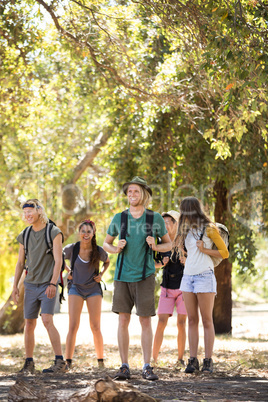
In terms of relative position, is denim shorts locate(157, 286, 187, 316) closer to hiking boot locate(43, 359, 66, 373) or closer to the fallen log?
hiking boot locate(43, 359, 66, 373)

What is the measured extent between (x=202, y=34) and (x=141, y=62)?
4754mm

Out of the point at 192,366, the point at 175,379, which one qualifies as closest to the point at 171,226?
the point at 192,366

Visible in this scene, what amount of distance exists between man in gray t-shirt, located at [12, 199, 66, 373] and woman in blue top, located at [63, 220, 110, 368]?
494mm

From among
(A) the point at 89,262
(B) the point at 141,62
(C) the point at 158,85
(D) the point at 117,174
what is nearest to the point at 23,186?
(D) the point at 117,174

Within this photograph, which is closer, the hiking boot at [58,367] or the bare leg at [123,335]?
the bare leg at [123,335]

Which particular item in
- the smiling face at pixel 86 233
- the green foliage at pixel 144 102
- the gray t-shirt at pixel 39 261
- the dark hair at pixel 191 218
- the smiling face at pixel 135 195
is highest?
the green foliage at pixel 144 102

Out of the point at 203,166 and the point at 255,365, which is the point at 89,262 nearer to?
the point at 255,365

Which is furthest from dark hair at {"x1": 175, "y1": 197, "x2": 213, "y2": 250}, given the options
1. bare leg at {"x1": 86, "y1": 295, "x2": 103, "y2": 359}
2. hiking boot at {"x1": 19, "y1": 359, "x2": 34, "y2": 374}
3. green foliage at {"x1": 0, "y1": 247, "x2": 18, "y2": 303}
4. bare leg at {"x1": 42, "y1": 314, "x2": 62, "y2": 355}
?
green foliage at {"x1": 0, "y1": 247, "x2": 18, "y2": 303}

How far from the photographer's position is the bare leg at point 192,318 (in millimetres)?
6977

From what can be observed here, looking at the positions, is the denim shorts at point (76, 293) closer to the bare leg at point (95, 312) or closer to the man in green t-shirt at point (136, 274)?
the bare leg at point (95, 312)

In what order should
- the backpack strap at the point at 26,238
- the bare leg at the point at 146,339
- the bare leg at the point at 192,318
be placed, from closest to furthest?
the bare leg at the point at 146,339 < the bare leg at the point at 192,318 < the backpack strap at the point at 26,238

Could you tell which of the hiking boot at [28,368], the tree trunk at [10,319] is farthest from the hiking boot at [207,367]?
the tree trunk at [10,319]

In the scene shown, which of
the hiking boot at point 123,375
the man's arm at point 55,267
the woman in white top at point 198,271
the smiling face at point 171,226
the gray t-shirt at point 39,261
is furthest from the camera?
the smiling face at point 171,226

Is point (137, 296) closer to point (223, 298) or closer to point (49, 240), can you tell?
point (49, 240)
